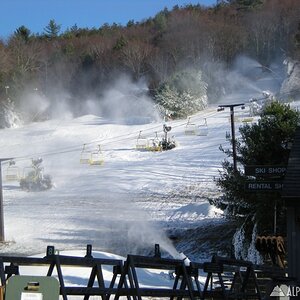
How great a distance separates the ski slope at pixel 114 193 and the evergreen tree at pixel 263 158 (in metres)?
3.33

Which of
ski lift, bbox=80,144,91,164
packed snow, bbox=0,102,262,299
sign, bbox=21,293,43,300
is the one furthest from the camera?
ski lift, bbox=80,144,91,164

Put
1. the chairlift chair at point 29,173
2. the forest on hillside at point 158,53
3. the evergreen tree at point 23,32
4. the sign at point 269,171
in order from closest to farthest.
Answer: the sign at point 269,171 < the chairlift chair at point 29,173 < the forest on hillside at point 158,53 < the evergreen tree at point 23,32

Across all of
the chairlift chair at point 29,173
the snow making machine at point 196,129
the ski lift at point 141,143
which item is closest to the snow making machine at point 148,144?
the ski lift at point 141,143

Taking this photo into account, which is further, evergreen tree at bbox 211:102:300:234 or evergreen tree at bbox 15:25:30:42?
evergreen tree at bbox 15:25:30:42

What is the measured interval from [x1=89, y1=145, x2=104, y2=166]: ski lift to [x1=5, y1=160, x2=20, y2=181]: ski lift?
4591 mm

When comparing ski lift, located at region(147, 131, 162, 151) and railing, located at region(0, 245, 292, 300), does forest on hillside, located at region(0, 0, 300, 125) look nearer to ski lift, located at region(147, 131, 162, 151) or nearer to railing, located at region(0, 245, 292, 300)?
ski lift, located at region(147, 131, 162, 151)

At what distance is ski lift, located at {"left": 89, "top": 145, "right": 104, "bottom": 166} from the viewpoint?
42.7 meters

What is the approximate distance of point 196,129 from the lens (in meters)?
48.7

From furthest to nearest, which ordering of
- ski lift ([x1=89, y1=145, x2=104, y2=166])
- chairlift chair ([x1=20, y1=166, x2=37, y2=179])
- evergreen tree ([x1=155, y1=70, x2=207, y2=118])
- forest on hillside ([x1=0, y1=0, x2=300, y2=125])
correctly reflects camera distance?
1. forest on hillside ([x1=0, y1=0, x2=300, y2=125])
2. evergreen tree ([x1=155, y1=70, x2=207, y2=118])
3. ski lift ([x1=89, y1=145, x2=104, y2=166])
4. chairlift chair ([x1=20, y1=166, x2=37, y2=179])

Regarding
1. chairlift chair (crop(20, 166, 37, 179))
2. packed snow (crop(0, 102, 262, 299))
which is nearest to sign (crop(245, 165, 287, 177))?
packed snow (crop(0, 102, 262, 299))

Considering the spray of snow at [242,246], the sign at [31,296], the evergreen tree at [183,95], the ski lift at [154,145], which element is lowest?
the spray of snow at [242,246]

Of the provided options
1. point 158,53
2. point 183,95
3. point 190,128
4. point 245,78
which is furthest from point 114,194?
point 158,53

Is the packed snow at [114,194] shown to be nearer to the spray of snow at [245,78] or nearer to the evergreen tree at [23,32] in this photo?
the spray of snow at [245,78]

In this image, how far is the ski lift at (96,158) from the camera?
140ft
